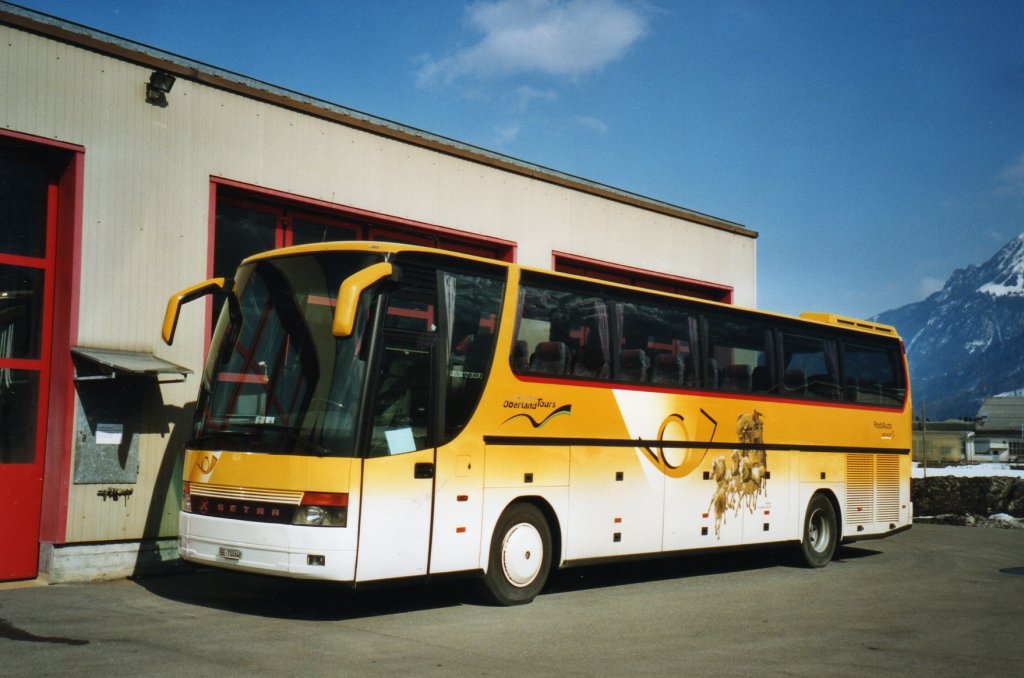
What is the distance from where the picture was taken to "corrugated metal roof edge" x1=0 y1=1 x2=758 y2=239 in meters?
11.8

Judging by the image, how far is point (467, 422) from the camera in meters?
10.1

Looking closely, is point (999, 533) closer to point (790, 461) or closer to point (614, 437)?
point (790, 461)

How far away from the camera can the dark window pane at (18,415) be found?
11.4 meters

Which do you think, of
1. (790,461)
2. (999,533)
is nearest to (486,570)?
(790,461)

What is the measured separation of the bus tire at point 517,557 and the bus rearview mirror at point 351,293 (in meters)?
2.86

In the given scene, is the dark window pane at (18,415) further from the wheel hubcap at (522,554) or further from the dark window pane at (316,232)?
A: the wheel hubcap at (522,554)

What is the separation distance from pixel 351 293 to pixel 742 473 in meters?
6.96

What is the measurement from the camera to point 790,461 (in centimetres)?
1453

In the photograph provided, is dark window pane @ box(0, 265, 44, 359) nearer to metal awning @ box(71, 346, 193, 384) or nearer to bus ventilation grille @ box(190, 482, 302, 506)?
metal awning @ box(71, 346, 193, 384)

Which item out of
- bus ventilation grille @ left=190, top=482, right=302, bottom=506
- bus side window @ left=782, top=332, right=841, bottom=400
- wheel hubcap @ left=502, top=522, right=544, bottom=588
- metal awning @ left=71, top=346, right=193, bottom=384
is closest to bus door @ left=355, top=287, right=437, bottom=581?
bus ventilation grille @ left=190, top=482, right=302, bottom=506

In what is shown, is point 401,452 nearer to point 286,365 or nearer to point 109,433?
point 286,365

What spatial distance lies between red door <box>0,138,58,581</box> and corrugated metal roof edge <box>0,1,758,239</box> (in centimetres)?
136

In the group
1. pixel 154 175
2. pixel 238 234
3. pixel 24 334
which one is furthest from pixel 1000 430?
pixel 24 334

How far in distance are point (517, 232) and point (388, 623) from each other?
8.83 m
